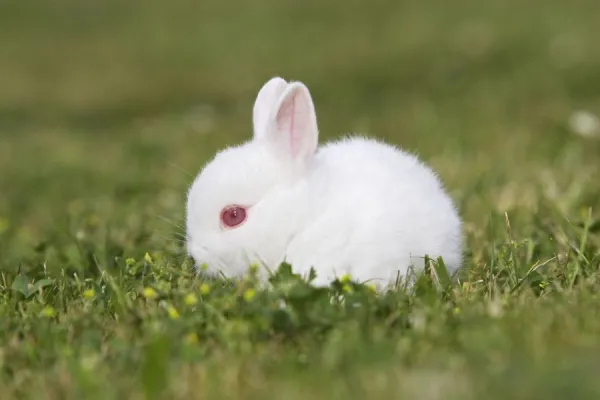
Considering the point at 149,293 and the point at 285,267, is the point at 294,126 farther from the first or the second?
the point at 149,293

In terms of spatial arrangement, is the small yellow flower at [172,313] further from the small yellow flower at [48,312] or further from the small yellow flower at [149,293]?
the small yellow flower at [48,312]

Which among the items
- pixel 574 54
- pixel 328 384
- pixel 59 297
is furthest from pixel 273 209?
pixel 574 54

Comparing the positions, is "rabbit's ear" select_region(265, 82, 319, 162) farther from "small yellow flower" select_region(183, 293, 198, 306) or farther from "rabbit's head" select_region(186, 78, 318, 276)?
"small yellow flower" select_region(183, 293, 198, 306)

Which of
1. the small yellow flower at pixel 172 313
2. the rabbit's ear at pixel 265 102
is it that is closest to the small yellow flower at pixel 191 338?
the small yellow flower at pixel 172 313

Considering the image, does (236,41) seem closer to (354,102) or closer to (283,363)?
(354,102)

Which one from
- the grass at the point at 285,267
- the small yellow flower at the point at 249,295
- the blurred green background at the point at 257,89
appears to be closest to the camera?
the grass at the point at 285,267

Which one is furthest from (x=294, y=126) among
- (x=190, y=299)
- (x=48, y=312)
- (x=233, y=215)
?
(x=48, y=312)

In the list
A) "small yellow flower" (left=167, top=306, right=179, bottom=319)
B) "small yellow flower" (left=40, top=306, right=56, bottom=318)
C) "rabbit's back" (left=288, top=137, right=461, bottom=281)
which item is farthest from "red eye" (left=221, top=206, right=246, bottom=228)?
"small yellow flower" (left=40, top=306, right=56, bottom=318)
